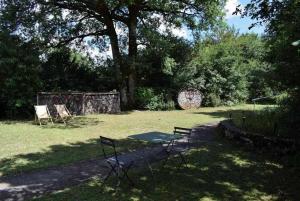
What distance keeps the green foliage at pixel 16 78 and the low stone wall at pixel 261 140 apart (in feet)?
31.7

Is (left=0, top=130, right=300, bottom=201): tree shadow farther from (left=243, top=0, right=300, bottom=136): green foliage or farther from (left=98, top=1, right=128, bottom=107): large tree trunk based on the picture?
(left=98, top=1, right=128, bottom=107): large tree trunk

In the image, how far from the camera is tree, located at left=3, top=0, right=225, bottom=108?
20156mm

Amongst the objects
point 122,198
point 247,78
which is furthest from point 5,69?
point 247,78

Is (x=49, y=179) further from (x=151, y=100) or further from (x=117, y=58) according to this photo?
(x=117, y=58)

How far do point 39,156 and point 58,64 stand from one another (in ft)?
46.3

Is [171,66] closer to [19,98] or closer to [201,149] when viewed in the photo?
[19,98]

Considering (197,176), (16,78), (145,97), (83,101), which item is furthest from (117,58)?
Result: (197,176)

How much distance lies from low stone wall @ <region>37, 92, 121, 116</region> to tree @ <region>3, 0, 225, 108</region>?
1374 mm

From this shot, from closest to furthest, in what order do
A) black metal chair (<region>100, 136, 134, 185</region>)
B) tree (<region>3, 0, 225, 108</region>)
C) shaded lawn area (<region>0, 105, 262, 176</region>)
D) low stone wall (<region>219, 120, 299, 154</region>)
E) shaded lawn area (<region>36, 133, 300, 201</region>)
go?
shaded lawn area (<region>36, 133, 300, 201</region>) → black metal chair (<region>100, 136, 134, 185</region>) → shaded lawn area (<region>0, 105, 262, 176</region>) → low stone wall (<region>219, 120, 299, 154</region>) → tree (<region>3, 0, 225, 108</region>)

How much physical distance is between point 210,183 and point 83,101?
13.7 m

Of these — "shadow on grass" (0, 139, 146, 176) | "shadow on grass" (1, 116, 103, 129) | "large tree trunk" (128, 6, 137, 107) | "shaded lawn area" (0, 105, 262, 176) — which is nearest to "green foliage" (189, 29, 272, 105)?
"large tree trunk" (128, 6, 137, 107)

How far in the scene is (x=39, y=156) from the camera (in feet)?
29.6

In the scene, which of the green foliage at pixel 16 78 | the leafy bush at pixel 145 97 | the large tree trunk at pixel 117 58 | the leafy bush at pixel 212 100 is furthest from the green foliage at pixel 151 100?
the green foliage at pixel 16 78

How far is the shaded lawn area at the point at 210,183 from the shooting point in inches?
246
